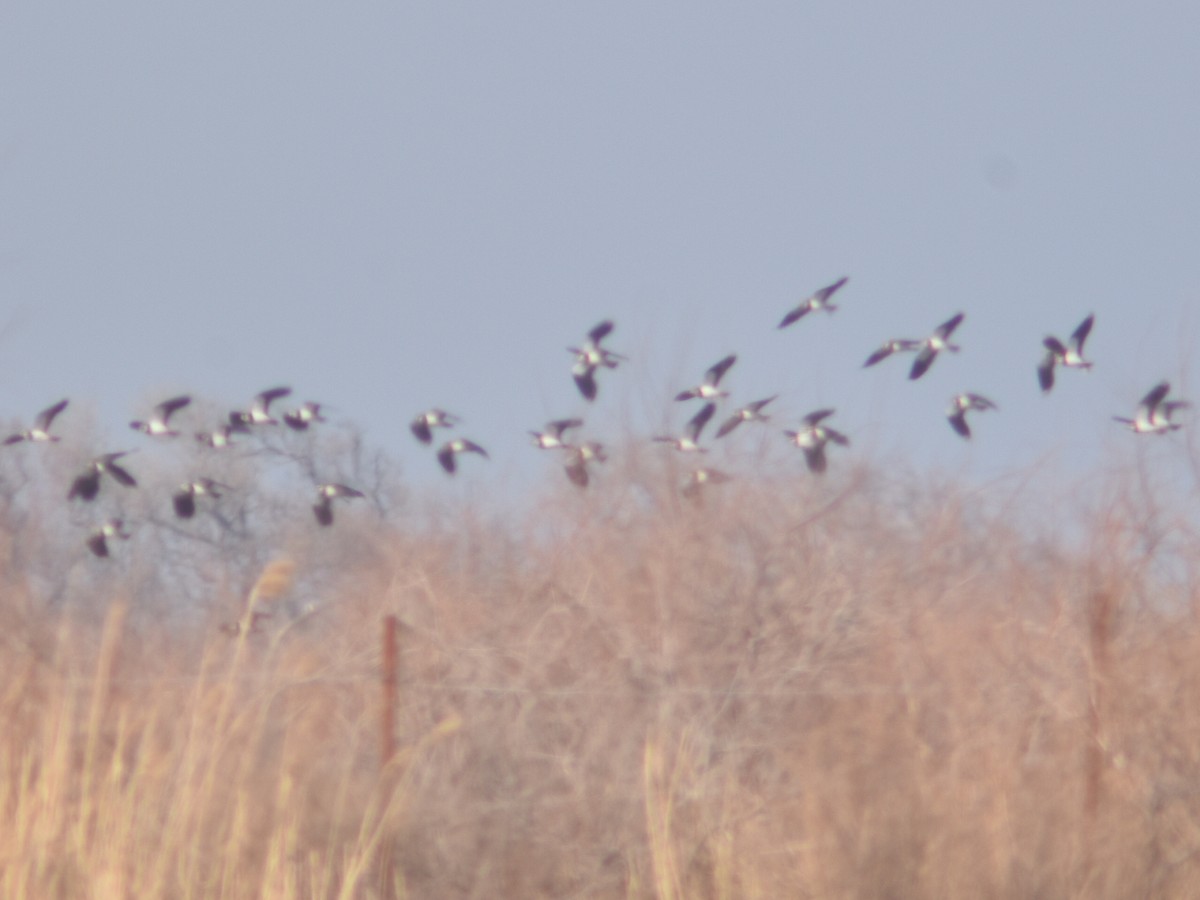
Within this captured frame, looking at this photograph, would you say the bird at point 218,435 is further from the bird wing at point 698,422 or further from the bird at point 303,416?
the bird wing at point 698,422

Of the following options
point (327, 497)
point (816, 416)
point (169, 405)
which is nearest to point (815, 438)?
point (816, 416)

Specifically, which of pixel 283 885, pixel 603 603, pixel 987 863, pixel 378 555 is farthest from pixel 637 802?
pixel 378 555

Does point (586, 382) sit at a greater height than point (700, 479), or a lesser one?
greater

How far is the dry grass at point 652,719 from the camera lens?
5805 millimetres

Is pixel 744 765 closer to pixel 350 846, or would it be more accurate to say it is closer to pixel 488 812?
pixel 488 812

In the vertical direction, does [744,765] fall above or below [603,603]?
below

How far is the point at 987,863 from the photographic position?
665 centimetres

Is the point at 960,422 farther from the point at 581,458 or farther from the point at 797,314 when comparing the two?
the point at 581,458

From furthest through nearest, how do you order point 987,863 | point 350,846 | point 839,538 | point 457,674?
point 839,538
point 457,674
point 350,846
point 987,863

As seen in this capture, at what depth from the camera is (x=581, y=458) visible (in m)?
12.0

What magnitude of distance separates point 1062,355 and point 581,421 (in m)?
5.44

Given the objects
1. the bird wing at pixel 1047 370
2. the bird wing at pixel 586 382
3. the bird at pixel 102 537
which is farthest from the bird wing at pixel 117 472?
the bird wing at pixel 1047 370

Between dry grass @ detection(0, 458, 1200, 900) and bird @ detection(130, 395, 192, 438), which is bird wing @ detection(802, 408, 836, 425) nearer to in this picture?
dry grass @ detection(0, 458, 1200, 900)

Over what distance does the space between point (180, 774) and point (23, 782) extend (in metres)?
0.47
